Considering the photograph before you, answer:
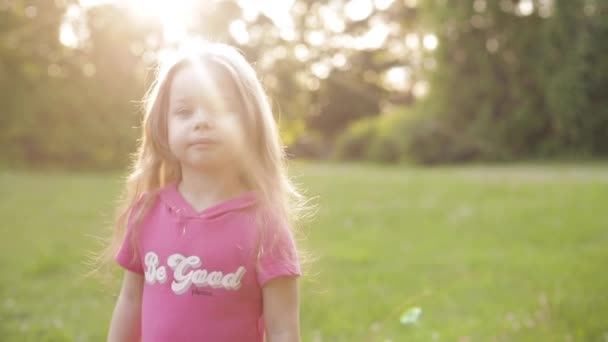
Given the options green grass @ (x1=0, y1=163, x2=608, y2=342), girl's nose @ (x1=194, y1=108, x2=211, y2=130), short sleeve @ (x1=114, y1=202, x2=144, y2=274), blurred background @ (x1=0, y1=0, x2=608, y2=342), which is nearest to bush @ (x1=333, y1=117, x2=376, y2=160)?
blurred background @ (x1=0, y1=0, x2=608, y2=342)

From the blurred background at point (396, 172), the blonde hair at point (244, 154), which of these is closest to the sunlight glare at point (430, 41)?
the blurred background at point (396, 172)

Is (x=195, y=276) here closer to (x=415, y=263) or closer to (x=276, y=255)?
(x=276, y=255)

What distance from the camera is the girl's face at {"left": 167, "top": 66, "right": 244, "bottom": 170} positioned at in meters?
1.78

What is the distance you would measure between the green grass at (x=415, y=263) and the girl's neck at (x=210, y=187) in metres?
1.01

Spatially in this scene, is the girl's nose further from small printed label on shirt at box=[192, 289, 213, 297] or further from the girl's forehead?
small printed label on shirt at box=[192, 289, 213, 297]

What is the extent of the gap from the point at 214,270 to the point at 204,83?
518 millimetres

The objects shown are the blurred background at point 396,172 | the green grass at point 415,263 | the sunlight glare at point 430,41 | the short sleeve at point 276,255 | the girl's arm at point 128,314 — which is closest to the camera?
the short sleeve at point 276,255

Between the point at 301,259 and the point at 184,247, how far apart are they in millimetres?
388

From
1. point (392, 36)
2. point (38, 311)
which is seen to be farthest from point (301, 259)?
point (392, 36)

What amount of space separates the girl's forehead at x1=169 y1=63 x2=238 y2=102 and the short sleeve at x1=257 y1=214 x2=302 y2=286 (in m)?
0.39

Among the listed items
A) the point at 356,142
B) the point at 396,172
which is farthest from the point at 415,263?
the point at 356,142

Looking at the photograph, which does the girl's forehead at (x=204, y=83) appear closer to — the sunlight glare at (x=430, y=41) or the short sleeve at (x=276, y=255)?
the short sleeve at (x=276, y=255)

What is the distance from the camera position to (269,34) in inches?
487

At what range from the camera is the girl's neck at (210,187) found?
187 cm
